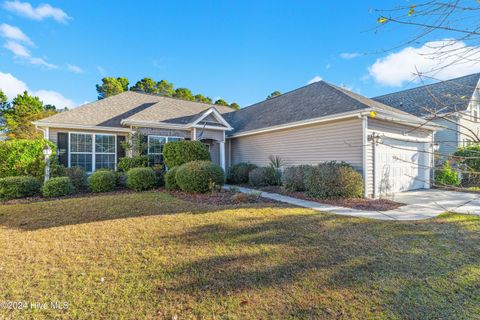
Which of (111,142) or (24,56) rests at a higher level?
(24,56)

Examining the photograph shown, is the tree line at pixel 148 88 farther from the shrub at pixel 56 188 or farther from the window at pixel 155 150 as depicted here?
the shrub at pixel 56 188

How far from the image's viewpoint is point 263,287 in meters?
3.08

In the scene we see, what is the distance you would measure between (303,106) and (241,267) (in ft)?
35.2

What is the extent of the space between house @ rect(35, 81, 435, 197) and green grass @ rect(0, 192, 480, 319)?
3.93 metres

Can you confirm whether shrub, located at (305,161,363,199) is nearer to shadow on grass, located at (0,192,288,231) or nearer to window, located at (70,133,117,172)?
shadow on grass, located at (0,192,288,231)

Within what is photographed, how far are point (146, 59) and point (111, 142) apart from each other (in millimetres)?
8788

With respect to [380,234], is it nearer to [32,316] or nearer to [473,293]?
[473,293]

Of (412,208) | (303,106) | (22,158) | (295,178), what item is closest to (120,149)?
(22,158)

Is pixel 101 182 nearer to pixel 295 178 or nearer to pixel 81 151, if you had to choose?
pixel 81 151

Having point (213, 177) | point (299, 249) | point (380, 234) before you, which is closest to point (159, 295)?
point (299, 249)

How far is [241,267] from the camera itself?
357 cm

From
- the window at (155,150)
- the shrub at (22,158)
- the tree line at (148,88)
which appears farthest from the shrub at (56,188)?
the tree line at (148,88)

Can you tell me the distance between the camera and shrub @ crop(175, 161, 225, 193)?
9266 mm

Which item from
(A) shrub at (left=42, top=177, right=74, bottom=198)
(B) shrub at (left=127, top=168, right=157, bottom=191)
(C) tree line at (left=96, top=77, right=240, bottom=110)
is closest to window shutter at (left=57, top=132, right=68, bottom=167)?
(A) shrub at (left=42, top=177, right=74, bottom=198)
